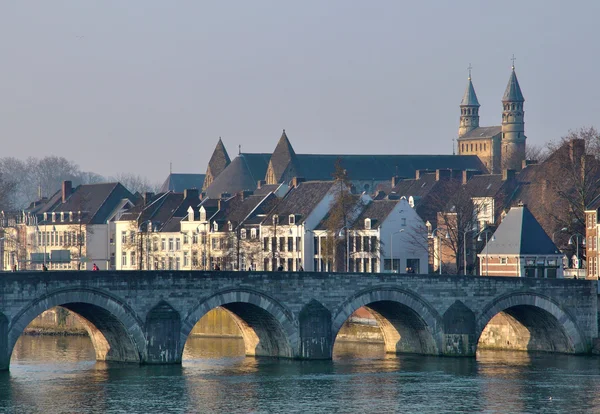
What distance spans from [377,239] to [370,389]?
1979 inches

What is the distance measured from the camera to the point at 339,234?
114000 millimetres

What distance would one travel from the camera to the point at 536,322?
89062 mm

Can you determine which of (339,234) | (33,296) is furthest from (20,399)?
(339,234)

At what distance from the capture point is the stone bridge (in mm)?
71875

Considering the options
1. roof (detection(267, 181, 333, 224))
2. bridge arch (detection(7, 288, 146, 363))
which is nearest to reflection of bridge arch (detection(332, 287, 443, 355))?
bridge arch (detection(7, 288, 146, 363))

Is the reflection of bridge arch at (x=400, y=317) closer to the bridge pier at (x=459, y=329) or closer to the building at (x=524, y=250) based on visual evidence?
the bridge pier at (x=459, y=329)

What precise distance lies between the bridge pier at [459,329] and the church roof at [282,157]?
108 meters

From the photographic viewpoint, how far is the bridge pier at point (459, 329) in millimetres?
83000

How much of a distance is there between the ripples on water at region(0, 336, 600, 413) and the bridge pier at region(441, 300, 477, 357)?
1.00 metres

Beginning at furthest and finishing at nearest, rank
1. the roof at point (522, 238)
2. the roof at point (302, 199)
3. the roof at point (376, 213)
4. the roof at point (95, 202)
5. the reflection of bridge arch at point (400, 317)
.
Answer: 1. the roof at point (95, 202)
2. the roof at point (302, 199)
3. the roof at point (376, 213)
4. the roof at point (522, 238)
5. the reflection of bridge arch at point (400, 317)

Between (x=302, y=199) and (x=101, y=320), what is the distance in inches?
2160

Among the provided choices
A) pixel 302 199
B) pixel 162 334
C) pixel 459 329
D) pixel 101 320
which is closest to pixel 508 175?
pixel 302 199

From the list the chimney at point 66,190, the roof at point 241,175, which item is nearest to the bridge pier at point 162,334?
the chimney at point 66,190

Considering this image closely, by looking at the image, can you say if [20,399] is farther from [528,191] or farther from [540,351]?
[528,191]
